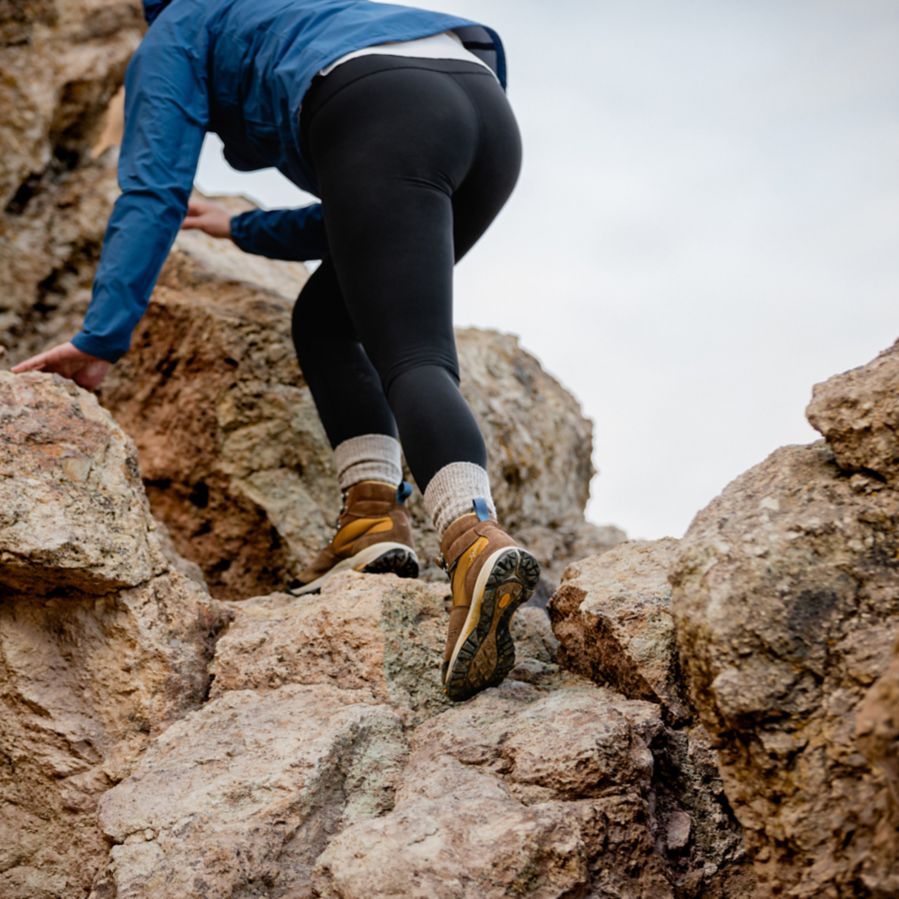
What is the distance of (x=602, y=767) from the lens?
2.02 m

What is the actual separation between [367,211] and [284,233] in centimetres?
110

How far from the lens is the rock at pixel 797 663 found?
65.6 inches

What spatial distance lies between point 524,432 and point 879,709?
3.55 meters

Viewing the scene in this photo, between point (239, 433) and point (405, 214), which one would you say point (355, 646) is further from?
point (239, 433)

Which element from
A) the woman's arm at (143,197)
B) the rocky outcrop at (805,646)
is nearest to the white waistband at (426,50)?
the woman's arm at (143,197)

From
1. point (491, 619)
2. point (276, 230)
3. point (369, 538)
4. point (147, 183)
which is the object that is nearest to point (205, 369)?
point (276, 230)

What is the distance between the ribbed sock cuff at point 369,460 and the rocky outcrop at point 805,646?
4.55ft

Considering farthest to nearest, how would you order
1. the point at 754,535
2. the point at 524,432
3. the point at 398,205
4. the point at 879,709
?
1. the point at 524,432
2. the point at 398,205
3. the point at 754,535
4. the point at 879,709

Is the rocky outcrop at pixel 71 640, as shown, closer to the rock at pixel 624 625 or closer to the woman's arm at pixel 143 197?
the woman's arm at pixel 143 197

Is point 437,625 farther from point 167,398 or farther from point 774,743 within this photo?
point 167,398

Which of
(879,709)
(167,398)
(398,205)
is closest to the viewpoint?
(879,709)

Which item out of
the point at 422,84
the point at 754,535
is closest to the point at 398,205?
the point at 422,84

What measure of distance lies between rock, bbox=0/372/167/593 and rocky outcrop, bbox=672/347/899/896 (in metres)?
1.50

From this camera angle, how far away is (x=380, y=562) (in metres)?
2.97
